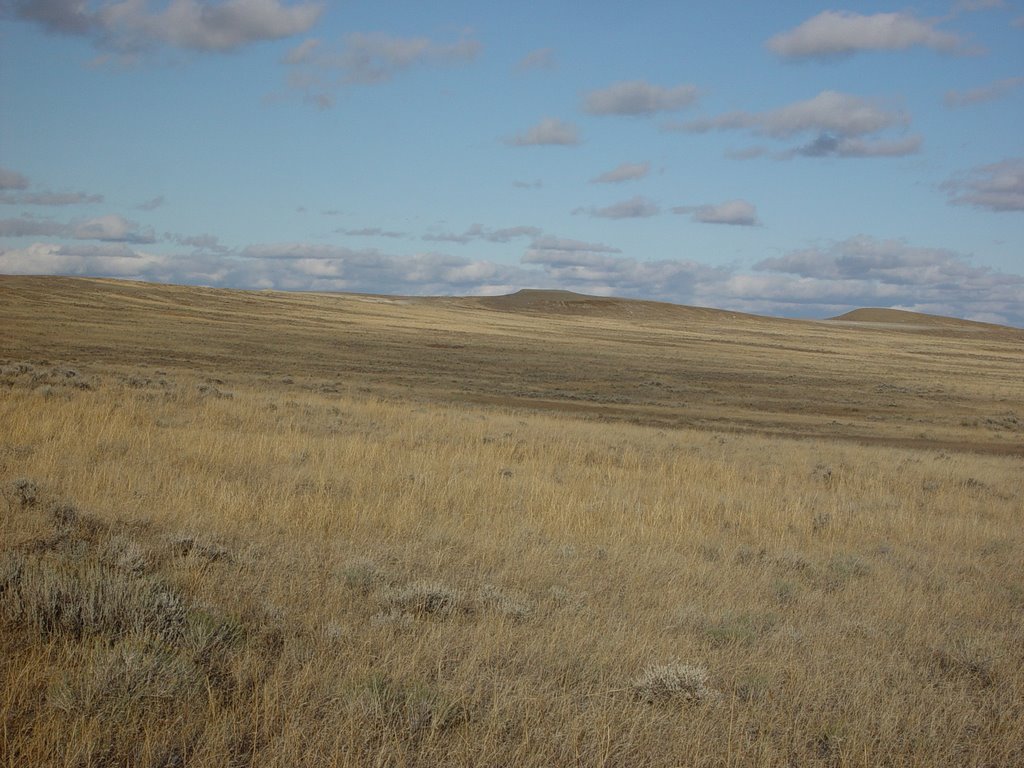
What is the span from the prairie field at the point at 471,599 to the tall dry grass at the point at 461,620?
23 millimetres

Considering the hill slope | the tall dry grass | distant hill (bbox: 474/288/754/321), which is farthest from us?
distant hill (bbox: 474/288/754/321)

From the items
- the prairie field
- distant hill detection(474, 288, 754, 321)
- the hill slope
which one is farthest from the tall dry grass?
distant hill detection(474, 288, 754, 321)

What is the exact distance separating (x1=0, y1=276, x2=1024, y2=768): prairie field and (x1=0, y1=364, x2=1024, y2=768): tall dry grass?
2 centimetres

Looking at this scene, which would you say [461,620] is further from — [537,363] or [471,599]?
[537,363]

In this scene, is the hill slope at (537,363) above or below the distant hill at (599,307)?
below

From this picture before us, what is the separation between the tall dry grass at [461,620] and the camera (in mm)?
3865

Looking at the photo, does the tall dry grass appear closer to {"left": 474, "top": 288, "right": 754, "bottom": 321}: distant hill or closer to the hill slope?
the hill slope

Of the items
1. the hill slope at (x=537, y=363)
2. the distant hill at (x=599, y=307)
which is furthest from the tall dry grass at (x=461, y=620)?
the distant hill at (x=599, y=307)

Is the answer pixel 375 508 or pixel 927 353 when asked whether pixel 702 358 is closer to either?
pixel 927 353

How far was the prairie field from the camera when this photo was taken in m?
3.91

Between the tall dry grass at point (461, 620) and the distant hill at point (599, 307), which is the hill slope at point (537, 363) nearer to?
the tall dry grass at point (461, 620)

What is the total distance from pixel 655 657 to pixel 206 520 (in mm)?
4246

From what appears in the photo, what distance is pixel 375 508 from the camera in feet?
28.3

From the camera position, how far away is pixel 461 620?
5410 millimetres
